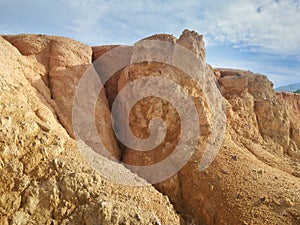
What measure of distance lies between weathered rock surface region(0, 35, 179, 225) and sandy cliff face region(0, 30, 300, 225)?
27 millimetres

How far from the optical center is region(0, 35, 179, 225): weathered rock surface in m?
7.05

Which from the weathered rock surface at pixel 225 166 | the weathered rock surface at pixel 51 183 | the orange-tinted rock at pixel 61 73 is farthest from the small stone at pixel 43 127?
the weathered rock surface at pixel 225 166

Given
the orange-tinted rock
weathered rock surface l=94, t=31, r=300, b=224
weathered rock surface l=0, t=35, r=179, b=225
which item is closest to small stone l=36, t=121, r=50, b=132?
weathered rock surface l=0, t=35, r=179, b=225

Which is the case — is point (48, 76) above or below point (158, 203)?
above

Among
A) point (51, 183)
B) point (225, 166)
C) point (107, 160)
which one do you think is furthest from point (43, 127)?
point (225, 166)

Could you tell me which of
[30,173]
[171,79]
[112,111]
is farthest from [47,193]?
[171,79]

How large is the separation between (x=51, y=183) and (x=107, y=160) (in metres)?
2.52

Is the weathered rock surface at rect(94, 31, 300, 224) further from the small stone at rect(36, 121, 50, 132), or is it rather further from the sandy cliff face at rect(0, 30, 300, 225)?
the small stone at rect(36, 121, 50, 132)

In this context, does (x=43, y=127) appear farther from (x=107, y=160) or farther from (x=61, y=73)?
(x=61, y=73)

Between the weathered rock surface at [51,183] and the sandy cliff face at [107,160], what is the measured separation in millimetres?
27

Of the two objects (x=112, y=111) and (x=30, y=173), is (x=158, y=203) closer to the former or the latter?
(x=30, y=173)

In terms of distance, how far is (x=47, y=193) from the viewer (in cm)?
724

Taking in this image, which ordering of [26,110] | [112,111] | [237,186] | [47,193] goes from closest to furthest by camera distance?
[47,193]
[26,110]
[237,186]
[112,111]

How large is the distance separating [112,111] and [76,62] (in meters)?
3.15
